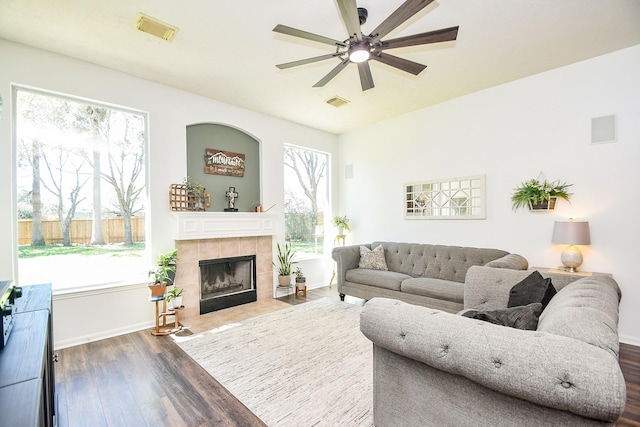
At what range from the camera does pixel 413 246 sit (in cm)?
451

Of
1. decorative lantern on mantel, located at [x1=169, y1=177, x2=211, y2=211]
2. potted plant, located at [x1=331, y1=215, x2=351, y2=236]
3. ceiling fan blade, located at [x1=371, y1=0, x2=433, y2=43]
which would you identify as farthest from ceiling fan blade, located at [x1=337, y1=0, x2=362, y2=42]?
potted plant, located at [x1=331, y1=215, x2=351, y2=236]

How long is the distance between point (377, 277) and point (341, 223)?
1682 millimetres

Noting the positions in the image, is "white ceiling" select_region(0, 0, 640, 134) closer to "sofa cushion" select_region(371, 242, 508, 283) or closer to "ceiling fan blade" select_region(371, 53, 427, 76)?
"ceiling fan blade" select_region(371, 53, 427, 76)

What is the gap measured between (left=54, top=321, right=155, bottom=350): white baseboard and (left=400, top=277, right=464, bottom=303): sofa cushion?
329 centimetres

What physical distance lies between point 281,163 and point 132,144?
2.22m

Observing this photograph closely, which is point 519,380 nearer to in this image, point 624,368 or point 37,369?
point 37,369

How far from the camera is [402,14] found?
6.28 ft

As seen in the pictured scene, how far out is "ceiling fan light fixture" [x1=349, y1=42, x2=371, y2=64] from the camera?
7.30 feet

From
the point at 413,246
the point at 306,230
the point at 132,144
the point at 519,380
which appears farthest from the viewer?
the point at 306,230

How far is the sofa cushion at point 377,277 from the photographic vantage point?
3.97 metres

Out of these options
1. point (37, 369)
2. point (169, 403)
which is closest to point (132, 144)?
point (169, 403)

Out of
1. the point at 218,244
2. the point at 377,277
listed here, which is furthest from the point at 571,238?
the point at 218,244

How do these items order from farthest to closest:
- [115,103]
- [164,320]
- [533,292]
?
[164,320] < [115,103] < [533,292]

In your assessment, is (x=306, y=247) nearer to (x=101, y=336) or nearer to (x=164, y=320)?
(x=164, y=320)
